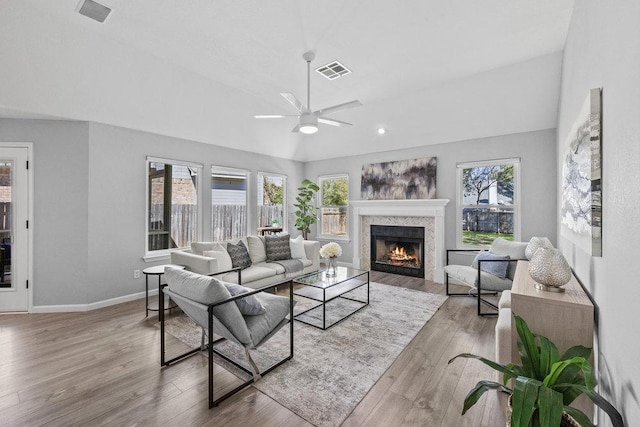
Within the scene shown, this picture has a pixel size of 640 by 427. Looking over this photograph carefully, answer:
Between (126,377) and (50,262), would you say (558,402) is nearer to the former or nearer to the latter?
(126,377)

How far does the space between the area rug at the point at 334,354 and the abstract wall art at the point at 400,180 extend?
2337 mm

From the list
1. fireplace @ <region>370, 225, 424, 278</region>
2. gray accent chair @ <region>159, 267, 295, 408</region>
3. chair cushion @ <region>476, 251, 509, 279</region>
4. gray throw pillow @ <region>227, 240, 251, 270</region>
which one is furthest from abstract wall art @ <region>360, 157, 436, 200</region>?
gray accent chair @ <region>159, 267, 295, 408</region>

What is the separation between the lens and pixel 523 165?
467 centimetres

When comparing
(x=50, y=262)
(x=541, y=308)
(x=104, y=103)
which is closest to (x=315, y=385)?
(x=541, y=308)

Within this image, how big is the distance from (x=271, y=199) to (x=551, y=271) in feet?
18.2

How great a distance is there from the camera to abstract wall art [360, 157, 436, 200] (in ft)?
18.3

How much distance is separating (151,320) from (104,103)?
9.53 ft

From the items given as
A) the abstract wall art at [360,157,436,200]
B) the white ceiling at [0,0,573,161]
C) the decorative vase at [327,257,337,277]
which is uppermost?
the white ceiling at [0,0,573,161]

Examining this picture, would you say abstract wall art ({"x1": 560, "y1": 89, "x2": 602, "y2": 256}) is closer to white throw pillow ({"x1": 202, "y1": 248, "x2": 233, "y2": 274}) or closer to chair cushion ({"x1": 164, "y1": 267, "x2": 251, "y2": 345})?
chair cushion ({"x1": 164, "y1": 267, "x2": 251, "y2": 345})

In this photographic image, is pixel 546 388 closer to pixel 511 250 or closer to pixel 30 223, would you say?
pixel 511 250

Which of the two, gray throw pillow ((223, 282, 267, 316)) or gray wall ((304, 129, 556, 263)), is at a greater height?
gray wall ((304, 129, 556, 263))

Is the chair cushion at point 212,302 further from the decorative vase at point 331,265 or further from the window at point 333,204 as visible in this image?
the window at point 333,204

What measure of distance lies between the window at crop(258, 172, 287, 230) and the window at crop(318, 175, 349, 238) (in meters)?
0.96

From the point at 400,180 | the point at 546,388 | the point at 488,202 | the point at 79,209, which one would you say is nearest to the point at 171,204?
the point at 79,209
